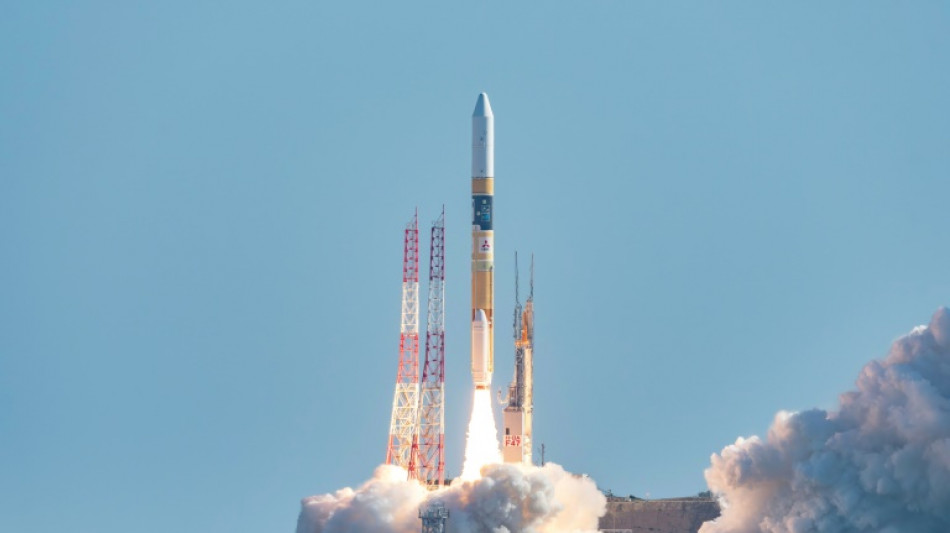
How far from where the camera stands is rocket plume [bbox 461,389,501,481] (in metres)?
96.9

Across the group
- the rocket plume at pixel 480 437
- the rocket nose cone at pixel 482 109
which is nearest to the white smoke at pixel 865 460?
the rocket plume at pixel 480 437

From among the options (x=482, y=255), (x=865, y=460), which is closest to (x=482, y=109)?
(x=482, y=255)

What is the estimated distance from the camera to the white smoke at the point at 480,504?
91938 mm

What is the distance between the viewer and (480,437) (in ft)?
319

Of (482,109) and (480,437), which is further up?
(482,109)

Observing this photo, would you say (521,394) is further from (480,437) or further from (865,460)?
(865,460)

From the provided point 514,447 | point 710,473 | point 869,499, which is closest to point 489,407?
point 514,447

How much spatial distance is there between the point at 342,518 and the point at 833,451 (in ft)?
49.8

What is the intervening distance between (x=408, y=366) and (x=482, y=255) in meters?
6.29

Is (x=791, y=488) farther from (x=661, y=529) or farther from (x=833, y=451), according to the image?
(x=661, y=529)

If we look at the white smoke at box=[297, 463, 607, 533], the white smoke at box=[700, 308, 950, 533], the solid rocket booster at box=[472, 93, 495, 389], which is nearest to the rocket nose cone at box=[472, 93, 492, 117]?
the solid rocket booster at box=[472, 93, 495, 389]

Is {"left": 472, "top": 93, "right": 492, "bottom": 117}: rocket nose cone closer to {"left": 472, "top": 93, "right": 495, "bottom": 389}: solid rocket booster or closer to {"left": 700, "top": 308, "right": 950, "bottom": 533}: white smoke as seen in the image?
{"left": 472, "top": 93, "right": 495, "bottom": 389}: solid rocket booster

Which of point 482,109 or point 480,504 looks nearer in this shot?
point 480,504

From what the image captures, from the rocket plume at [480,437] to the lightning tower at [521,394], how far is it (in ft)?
2.06
